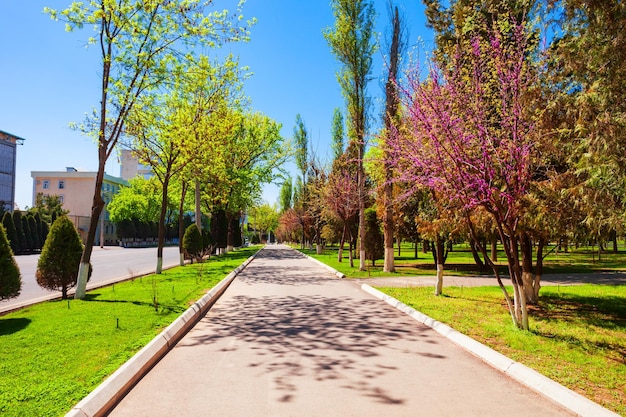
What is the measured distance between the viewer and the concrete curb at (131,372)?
13.7ft

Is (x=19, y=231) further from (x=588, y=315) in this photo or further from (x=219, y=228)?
(x=588, y=315)

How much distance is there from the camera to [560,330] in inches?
321

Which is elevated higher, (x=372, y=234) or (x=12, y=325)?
(x=372, y=234)

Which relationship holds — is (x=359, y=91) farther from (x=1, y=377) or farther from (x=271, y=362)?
(x=1, y=377)

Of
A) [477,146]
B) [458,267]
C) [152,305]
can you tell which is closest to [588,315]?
[477,146]

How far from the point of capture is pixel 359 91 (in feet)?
70.6

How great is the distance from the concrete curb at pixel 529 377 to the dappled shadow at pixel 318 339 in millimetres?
420

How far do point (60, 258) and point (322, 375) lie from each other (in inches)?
347

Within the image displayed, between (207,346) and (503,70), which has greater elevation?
(503,70)

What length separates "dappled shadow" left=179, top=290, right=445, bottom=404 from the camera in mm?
5438

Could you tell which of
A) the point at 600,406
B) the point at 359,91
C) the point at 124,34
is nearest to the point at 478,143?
the point at 600,406

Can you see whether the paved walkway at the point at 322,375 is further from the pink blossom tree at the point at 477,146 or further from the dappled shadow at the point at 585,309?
the dappled shadow at the point at 585,309

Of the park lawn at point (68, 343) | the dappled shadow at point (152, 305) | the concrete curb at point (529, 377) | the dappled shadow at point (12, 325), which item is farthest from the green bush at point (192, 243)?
the concrete curb at point (529, 377)

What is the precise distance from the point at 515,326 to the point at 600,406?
13.2 feet
